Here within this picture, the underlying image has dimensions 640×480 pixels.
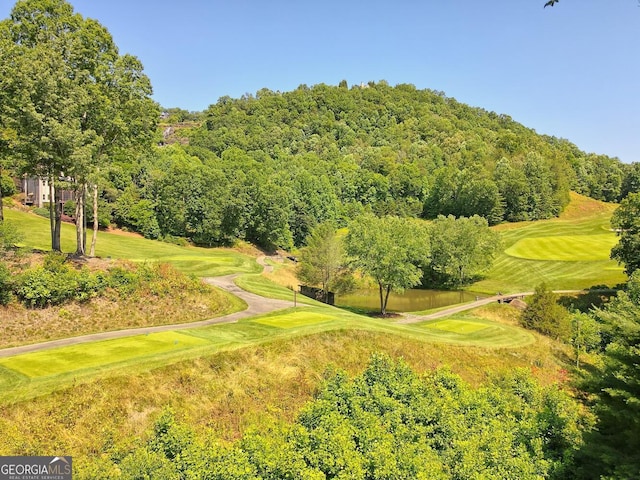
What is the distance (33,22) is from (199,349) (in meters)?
22.6

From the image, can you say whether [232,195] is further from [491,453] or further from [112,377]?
[491,453]

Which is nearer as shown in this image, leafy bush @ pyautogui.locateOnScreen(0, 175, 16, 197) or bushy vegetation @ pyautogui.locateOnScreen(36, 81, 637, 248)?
leafy bush @ pyautogui.locateOnScreen(0, 175, 16, 197)

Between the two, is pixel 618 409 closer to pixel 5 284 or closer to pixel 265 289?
pixel 5 284

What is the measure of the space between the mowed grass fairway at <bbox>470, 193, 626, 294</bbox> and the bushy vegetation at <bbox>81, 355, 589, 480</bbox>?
43.9 m

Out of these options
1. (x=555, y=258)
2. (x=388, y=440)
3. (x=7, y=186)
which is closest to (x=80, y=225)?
(x=388, y=440)

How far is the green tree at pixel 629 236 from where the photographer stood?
135 ft

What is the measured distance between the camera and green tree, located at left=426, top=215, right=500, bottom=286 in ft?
202

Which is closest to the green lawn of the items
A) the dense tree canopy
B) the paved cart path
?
the paved cart path

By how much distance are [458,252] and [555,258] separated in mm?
16205

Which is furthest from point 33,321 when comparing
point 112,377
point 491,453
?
point 491,453

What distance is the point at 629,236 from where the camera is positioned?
137 feet

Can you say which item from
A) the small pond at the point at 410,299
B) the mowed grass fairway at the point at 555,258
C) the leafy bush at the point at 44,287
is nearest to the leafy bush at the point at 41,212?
the small pond at the point at 410,299

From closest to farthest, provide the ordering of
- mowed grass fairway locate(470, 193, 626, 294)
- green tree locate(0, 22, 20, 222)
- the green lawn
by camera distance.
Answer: green tree locate(0, 22, 20, 222)
the green lawn
mowed grass fairway locate(470, 193, 626, 294)

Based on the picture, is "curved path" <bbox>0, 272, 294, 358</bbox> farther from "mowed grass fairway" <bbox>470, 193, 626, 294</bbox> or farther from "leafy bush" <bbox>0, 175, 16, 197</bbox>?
"leafy bush" <bbox>0, 175, 16, 197</bbox>
